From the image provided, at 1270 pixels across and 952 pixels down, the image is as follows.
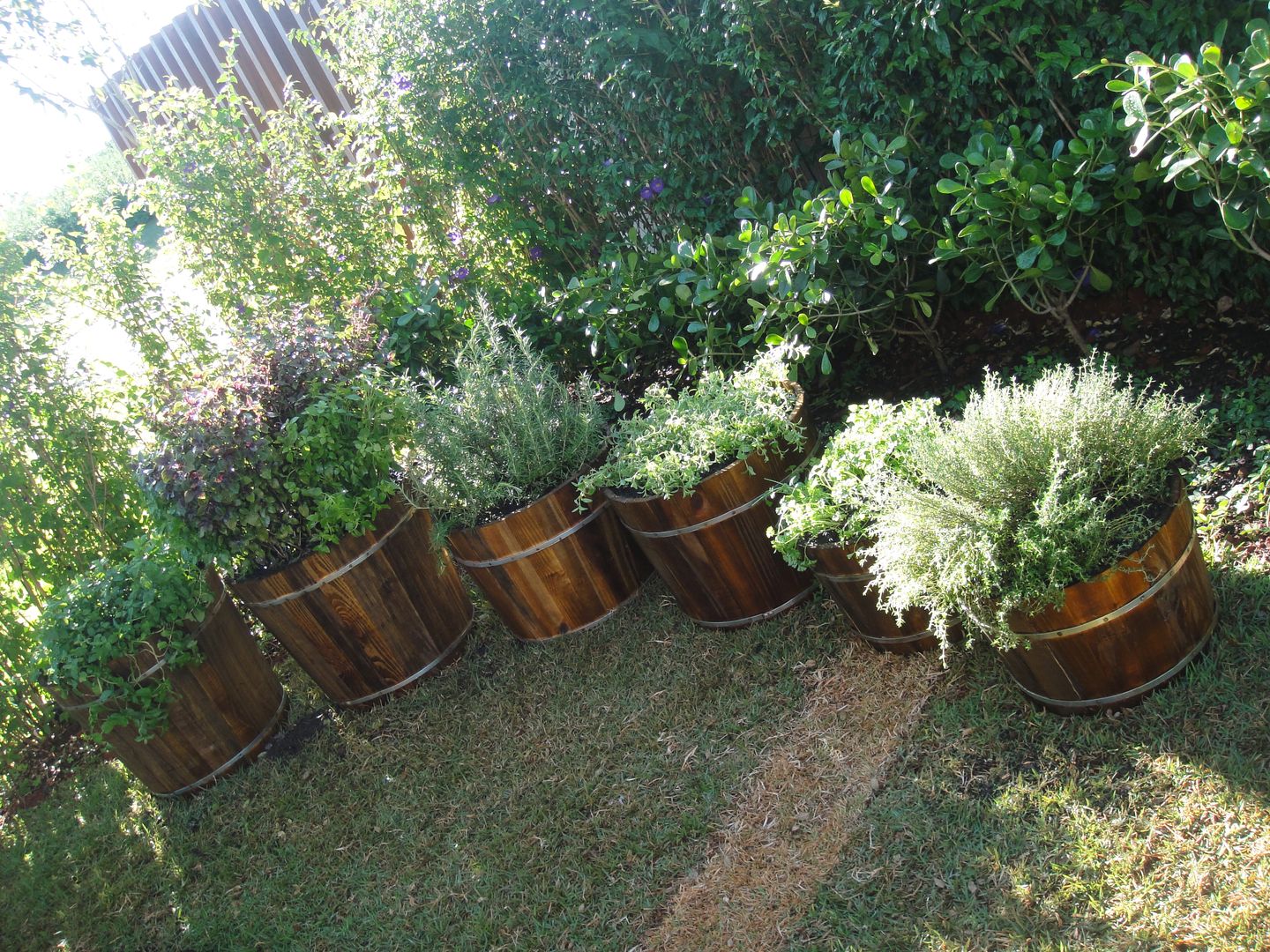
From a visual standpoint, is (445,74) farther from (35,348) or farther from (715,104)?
(35,348)

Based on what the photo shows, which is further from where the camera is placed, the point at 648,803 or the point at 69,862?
the point at 69,862

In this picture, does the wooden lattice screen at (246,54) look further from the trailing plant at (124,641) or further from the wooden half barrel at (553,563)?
the wooden half barrel at (553,563)

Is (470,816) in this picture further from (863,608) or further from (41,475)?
(41,475)

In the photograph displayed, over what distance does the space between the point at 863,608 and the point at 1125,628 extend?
767 mm

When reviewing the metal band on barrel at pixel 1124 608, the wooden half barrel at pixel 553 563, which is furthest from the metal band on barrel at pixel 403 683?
the metal band on barrel at pixel 1124 608

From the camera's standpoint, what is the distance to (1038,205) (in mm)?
2986

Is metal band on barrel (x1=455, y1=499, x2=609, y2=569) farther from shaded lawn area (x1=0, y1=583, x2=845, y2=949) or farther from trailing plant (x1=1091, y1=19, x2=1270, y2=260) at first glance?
trailing plant (x1=1091, y1=19, x2=1270, y2=260)

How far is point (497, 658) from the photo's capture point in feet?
12.5

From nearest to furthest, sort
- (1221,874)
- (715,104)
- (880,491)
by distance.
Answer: (1221,874), (880,491), (715,104)

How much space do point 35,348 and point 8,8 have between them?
69.3 inches

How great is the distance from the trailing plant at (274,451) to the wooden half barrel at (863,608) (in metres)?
1.71

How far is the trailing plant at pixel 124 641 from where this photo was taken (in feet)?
11.3

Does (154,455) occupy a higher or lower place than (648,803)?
higher

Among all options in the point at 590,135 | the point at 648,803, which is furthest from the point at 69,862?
the point at 590,135
